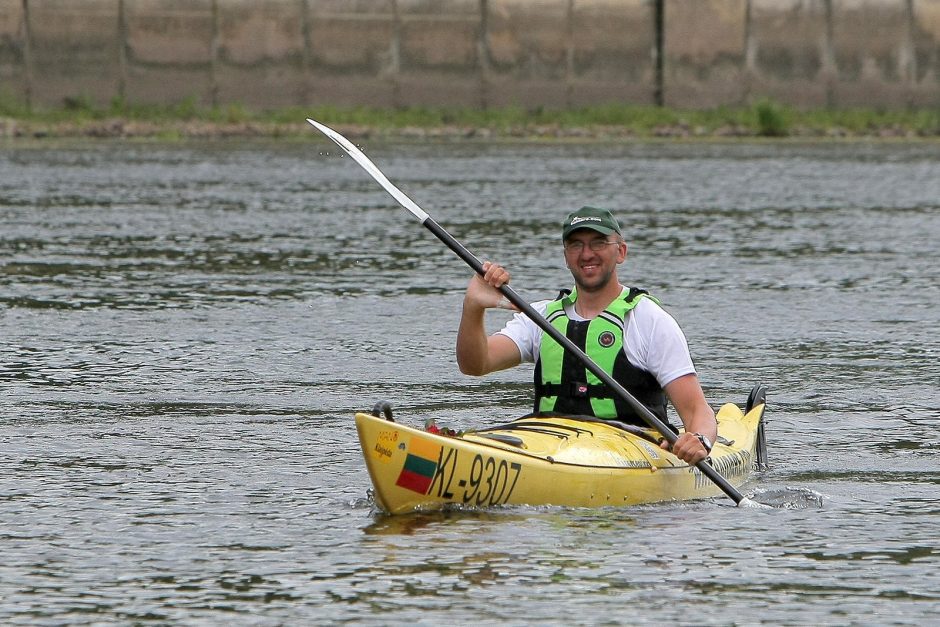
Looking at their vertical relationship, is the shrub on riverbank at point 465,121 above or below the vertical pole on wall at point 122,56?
below

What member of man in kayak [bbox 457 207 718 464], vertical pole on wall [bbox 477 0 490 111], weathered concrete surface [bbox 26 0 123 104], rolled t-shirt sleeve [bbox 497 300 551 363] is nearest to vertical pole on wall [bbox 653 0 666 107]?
vertical pole on wall [bbox 477 0 490 111]

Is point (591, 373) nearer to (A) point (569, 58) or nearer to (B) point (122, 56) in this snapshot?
(B) point (122, 56)

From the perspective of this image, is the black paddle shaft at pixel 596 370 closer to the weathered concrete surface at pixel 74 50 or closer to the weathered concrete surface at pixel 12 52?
the weathered concrete surface at pixel 74 50

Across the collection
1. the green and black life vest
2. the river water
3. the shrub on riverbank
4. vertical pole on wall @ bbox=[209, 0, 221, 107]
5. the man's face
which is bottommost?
the river water

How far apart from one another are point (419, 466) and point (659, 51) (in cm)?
3237

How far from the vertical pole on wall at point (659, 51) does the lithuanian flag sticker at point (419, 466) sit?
3209 cm

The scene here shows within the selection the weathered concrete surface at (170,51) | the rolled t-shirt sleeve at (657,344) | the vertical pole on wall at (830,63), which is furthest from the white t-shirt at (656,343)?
the vertical pole on wall at (830,63)

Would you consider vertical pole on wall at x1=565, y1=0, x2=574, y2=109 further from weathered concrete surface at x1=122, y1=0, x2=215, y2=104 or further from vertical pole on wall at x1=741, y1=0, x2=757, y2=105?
weathered concrete surface at x1=122, y1=0, x2=215, y2=104

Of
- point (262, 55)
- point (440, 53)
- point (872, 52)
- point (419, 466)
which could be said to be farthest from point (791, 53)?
point (419, 466)

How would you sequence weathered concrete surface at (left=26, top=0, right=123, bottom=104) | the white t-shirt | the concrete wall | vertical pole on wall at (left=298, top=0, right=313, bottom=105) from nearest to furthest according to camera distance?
the white t-shirt, weathered concrete surface at (left=26, top=0, right=123, bottom=104), the concrete wall, vertical pole on wall at (left=298, top=0, right=313, bottom=105)

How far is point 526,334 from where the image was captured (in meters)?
8.66

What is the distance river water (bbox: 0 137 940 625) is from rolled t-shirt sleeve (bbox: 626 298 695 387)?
0.59 metres

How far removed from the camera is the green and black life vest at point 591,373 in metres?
8.38

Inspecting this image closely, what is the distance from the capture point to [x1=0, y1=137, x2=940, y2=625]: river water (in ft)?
22.9
